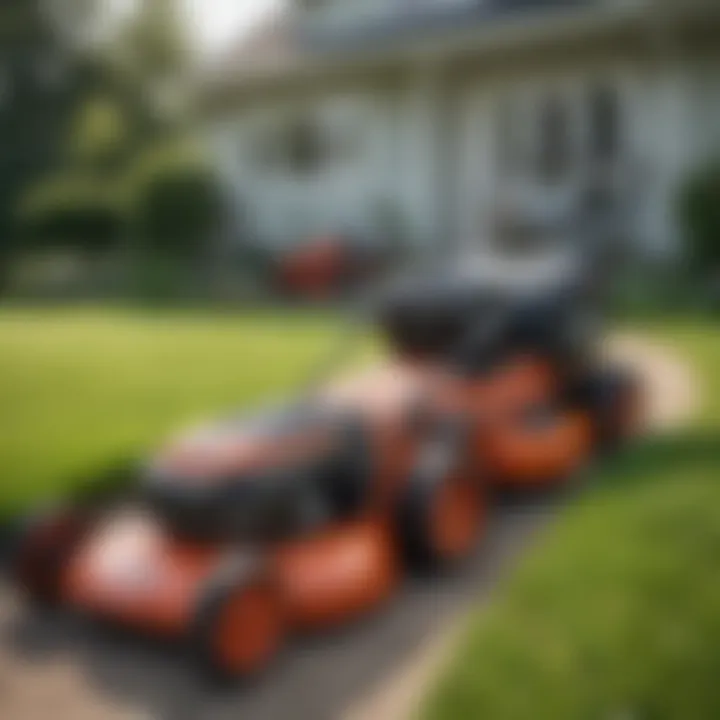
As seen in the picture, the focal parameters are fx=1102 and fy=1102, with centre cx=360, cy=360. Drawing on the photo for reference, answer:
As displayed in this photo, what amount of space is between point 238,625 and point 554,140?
0.37 metres

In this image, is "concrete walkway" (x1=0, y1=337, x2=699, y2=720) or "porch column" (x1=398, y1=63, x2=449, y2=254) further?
"porch column" (x1=398, y1=63, x2=449, y2=254)

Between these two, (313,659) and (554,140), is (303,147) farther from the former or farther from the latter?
(313,659)

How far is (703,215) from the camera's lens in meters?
0.75

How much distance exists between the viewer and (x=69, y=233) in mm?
616

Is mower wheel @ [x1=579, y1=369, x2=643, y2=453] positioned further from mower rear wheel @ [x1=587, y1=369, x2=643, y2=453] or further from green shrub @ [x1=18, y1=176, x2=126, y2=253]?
green shrub @ [x1=18, y1=176, x2=126, y2=253]

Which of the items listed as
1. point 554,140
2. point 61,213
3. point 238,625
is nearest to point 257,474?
point 238,625

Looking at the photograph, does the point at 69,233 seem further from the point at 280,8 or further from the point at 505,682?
the point at 505,682

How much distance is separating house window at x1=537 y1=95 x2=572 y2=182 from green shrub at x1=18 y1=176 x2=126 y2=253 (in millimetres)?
296

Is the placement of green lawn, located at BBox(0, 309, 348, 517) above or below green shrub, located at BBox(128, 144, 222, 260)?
below

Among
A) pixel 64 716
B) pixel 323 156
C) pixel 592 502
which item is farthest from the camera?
pixel 323 156

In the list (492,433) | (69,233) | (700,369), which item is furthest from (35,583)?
(700,369)

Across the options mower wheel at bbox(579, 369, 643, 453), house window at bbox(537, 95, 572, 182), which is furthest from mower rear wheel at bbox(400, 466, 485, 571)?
house window at bbox(537, 95, 572, 182)

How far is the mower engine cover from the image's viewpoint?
63 cm

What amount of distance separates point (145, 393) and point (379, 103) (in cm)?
28
